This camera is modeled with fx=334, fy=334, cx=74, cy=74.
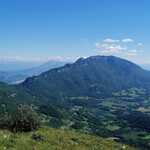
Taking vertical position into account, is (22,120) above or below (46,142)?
above

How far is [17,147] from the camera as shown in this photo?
51.1 ft

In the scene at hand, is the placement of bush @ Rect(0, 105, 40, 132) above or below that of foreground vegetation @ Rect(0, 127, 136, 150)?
above

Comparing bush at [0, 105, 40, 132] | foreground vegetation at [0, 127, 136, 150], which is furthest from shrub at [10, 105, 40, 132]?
foreground vegetation at [0, 127, 136, 150]

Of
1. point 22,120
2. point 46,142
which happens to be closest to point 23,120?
point 22,120

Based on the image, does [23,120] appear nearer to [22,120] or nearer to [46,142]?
[22,120]

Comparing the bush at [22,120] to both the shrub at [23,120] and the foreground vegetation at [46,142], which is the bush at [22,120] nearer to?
the shrub at [23,120]

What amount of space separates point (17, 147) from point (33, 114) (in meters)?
4.76

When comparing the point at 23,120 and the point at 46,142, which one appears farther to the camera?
the point at 23,120

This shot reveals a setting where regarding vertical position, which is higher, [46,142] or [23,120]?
[23,120]

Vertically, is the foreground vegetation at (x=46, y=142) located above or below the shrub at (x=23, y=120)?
below

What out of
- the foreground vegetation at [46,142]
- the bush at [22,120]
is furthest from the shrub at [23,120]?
the foreground vegetation at [46,142]

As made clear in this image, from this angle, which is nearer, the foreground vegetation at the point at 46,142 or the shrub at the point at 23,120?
the foreground vegetation at the point at 46,142

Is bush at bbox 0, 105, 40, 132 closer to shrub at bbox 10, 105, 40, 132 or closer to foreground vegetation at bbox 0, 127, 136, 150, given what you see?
shrub at bbox 10, 105, 40, 132

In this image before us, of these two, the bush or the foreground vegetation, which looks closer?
the foreground vegetation
